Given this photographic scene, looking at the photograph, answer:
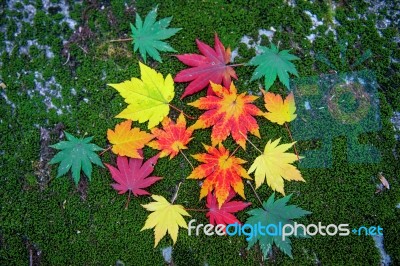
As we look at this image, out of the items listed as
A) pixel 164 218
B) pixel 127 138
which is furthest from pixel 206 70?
pixel 164 218

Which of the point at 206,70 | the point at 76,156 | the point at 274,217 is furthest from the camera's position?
the point at 206,70

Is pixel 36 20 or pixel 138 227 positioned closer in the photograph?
pixel 138 227

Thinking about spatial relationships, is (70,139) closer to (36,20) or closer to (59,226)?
(59,226)

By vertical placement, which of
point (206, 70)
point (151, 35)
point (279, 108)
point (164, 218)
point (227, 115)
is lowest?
point (164, 218)

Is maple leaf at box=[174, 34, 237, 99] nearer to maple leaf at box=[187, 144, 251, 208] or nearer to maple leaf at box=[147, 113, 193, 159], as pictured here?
maple leaf at box=[147, 113, 193, 159]

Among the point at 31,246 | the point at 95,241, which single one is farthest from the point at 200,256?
the point at 31,246

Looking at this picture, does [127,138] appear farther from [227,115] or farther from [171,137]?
[227,115]
